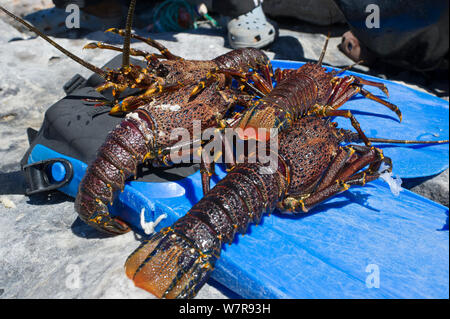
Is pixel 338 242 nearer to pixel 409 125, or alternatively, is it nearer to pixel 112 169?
pixel 112 169

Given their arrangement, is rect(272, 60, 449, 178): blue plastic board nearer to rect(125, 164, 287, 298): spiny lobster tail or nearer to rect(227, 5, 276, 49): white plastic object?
rect(125, 164, 287, 298): spiny lobster tail

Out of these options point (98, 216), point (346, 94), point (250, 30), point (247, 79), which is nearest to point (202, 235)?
point (98, 216)

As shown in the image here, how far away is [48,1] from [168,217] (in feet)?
18.0

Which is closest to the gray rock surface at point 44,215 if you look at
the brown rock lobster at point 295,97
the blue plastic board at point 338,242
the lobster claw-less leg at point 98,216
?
the lobster claw-less leg at point 98,216

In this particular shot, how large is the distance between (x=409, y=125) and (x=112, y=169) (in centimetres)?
273

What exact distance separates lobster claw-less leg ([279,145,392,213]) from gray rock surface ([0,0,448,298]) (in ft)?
2.45

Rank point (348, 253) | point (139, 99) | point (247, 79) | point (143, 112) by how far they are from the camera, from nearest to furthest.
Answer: point (348, 253)
point (143, 112)
point (139, 99)
point (247, 79)

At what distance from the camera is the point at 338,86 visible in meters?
3.39

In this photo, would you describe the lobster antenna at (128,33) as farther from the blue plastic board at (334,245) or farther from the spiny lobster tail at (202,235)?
the spiny lobster tail at (202,235)

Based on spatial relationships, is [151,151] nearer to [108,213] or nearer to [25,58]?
[108,213]

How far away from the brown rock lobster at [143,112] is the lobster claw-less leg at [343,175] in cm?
70

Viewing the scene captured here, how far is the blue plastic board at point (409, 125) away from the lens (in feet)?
9.49

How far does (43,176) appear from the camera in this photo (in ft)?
8.77
